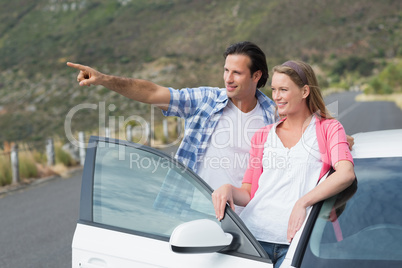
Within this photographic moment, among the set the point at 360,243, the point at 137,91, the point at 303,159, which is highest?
the point at 137,91

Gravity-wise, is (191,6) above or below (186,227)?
above

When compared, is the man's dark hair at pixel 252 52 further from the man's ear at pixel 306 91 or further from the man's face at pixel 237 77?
the man's ear at pixel 306 91

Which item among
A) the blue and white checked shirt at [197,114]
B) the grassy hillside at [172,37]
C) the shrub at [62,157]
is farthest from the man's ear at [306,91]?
the grassy hillside at [172,37]

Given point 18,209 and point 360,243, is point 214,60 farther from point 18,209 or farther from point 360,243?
point 360,243

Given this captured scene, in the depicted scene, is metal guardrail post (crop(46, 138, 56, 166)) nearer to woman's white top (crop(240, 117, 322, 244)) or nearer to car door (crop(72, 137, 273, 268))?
car door (crop(72, 137, 273, 268))

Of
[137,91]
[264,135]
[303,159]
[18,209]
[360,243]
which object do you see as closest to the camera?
[360,243]

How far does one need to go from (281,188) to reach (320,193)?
22 centimetres

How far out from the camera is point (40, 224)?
762 cm

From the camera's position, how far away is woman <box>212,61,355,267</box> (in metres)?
2.18

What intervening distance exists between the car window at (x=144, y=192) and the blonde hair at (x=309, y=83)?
2.26ft

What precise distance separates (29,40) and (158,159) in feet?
311

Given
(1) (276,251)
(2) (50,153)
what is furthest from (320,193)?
(2) (50,153)

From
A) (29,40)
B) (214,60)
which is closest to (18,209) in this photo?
(214,60)

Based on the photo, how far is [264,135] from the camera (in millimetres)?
2564
